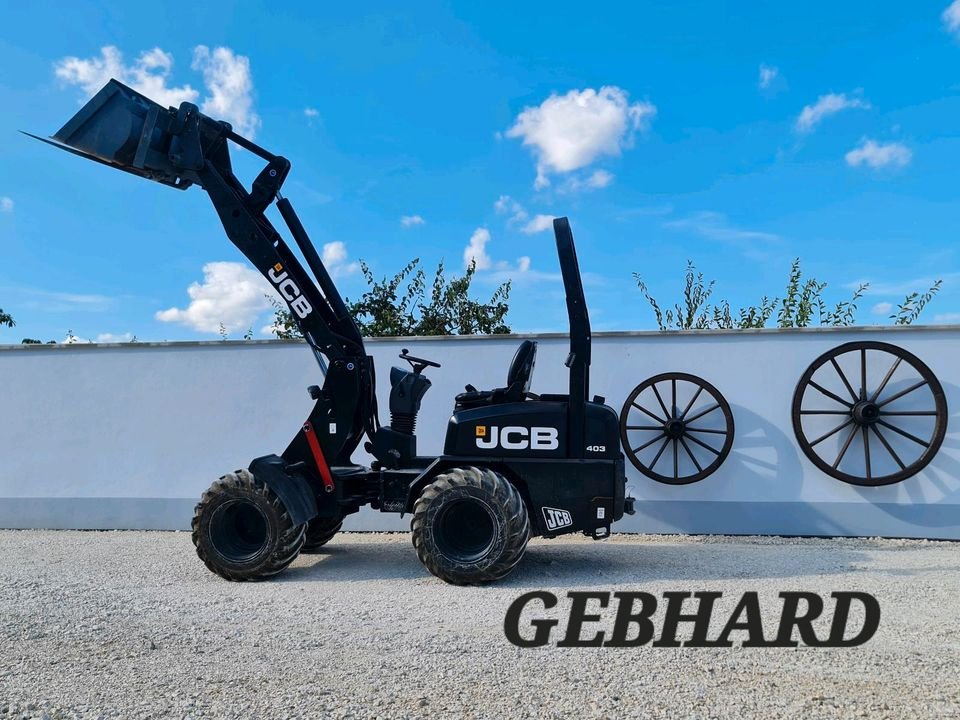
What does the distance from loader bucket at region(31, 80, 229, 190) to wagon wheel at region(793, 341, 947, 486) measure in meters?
6.84

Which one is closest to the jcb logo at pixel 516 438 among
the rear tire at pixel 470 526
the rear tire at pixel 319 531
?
the rear tire at pixel 470 526

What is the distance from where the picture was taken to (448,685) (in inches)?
148

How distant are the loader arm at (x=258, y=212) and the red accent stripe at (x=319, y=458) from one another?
28mm

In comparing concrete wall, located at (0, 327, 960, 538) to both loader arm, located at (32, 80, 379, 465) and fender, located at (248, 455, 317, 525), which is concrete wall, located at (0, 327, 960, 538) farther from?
fender, located at (248, 455, 317, 525)

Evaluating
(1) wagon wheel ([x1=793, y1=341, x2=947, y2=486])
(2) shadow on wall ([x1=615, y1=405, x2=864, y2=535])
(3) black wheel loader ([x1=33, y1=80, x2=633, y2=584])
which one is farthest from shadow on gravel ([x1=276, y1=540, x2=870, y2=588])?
(1) wagon wheel ([x1=793, y1=341, x2=947, y2=486])

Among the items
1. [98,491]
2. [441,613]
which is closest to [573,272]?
[441,613]

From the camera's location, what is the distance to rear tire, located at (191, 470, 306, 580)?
6414 mm

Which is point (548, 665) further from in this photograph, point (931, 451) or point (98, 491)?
point (98, 491)

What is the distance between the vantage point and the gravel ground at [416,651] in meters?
3.53

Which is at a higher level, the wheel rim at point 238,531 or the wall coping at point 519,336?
the wall coping at point 519,336

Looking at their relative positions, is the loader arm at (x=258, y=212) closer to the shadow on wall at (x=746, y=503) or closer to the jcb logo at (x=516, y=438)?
the jcb logo at (x=516, y=438)

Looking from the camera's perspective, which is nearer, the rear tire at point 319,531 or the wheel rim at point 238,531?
the wheel rim at point 238,531

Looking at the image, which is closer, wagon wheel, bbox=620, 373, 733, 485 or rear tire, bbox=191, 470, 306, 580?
rear tire, bbox=191, 470, 306, 580

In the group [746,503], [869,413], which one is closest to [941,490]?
[869,413]
